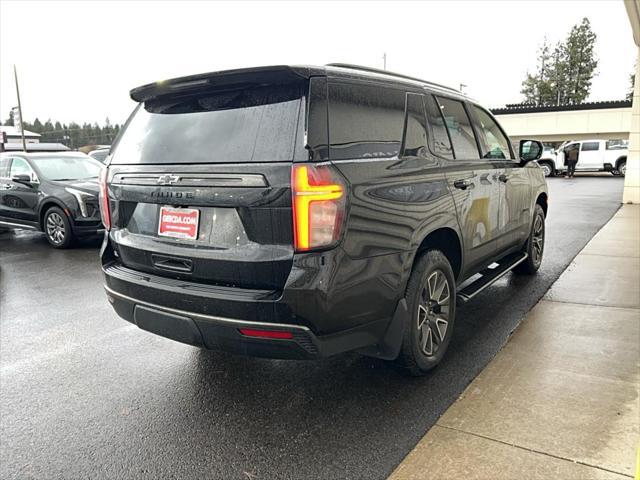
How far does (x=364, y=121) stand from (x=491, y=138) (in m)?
2.33

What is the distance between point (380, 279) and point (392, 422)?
83 cm

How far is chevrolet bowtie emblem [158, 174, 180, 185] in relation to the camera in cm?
281

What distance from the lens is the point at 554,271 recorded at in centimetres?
617

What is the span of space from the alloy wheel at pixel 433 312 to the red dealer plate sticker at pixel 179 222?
147 cm

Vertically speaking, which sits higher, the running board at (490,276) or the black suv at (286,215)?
the black suv at (286,215)

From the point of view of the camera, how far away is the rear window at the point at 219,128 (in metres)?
2.61

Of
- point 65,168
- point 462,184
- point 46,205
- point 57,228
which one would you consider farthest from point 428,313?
point 65,168

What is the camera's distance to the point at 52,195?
870cm

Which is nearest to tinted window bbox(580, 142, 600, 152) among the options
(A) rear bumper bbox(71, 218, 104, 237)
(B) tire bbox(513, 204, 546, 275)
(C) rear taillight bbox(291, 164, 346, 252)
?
(B) tire bbox(513, 204, 546, 275)

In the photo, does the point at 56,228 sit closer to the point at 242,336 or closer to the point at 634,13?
the point at 242,336

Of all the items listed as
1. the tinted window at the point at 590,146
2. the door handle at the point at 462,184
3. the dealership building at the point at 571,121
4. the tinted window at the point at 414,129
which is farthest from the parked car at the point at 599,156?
the tinted window at the point at 414,129

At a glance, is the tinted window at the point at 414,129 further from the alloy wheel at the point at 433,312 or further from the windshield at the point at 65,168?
the windshield at the point at 65,168

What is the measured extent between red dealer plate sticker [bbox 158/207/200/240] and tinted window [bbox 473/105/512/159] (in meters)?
2.69

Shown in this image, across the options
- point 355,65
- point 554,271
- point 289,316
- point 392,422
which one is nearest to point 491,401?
point 392,422
